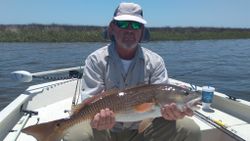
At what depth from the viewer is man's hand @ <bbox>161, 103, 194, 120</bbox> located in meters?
3.16

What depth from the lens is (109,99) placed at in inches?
123

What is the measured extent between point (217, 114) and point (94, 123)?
2.50 meters

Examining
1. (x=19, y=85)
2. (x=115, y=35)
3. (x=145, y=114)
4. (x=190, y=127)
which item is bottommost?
(x=19, y=85)

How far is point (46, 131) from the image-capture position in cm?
309

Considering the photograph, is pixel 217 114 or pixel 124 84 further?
pixel 217 114

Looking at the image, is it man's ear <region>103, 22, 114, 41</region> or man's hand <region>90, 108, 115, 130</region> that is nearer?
man's hand <region>90, 108, 115, 130</region>

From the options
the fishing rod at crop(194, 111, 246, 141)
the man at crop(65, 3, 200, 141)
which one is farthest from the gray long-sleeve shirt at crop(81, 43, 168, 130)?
the fishing rod at crop(194, 111, 246, 141)

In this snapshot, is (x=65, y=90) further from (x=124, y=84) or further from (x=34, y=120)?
(x=124, y=84)

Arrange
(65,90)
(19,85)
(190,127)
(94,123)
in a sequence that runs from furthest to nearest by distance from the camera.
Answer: (19,85), (65,90), (190,127), (94,123)

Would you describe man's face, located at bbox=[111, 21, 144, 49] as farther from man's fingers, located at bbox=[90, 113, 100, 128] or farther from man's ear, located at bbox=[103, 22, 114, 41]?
man's fingers, located at bbox=[90, 113, 100, 128]

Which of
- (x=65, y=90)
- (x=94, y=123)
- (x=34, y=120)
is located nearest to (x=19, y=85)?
(x=65, y=90)

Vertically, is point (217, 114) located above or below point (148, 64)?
below

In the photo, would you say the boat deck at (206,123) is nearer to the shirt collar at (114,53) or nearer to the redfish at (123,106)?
the redfish at (123,106)

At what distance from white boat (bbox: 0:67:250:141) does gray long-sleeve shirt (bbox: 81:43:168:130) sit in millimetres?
1038
